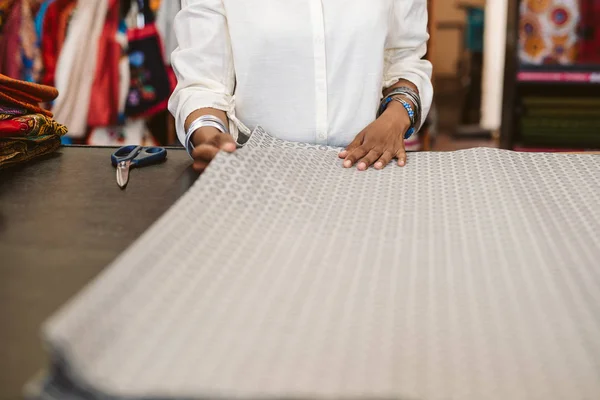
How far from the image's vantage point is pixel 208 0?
1029 mm

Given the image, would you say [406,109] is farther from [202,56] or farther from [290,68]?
[202,56]

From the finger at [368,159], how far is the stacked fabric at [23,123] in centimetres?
47

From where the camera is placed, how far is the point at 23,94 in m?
0.95

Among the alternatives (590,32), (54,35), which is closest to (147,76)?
(54,35)

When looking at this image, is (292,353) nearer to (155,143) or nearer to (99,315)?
(99,315)

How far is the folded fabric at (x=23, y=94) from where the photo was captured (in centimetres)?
90

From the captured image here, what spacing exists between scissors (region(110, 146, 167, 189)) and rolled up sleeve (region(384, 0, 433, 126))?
44 centimetres

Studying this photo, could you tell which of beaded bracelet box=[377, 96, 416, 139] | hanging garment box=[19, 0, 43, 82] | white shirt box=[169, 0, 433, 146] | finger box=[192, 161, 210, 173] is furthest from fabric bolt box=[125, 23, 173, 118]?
finger box=[192, 161, 210, 173]

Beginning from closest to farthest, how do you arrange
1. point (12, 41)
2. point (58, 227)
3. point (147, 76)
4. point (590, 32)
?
point (58, 227) < point (12, 41) < point (147, 76) < point (590, 32)

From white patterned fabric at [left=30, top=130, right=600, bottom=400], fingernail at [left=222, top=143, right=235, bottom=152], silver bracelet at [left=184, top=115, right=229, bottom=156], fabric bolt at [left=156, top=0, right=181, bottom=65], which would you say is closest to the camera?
white patterned fabric at [left=30, top=130, right=600, bottom=400]

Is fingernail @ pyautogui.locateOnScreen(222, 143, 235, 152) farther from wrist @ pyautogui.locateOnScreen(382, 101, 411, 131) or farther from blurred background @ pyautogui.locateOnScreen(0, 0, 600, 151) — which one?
blurred background @ pyautogui.locateOnScreen(0, 0, 600, 151)

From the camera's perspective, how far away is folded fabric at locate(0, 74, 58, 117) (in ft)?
2.96

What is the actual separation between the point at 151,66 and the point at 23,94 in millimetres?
1151

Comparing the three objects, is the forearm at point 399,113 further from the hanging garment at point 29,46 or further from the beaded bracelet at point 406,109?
the hanging garment at point 29,46
